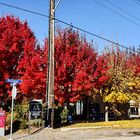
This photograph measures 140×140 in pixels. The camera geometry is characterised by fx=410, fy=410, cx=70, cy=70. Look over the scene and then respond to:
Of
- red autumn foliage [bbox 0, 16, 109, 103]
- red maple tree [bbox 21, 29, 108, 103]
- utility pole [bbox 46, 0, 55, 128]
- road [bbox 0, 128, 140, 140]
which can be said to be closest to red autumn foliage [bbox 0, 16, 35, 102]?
red autumn foliage [bbox 0, 16, 109, 103]

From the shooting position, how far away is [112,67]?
35.6m

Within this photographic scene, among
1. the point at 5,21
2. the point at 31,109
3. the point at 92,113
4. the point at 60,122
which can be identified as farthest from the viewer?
the point at 92,113

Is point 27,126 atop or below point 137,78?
below

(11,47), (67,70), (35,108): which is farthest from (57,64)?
(35,108)

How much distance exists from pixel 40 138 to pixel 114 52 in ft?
66.6

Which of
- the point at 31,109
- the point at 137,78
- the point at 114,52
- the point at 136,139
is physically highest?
the point at 114,52

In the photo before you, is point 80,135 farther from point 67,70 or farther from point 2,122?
point 67,70

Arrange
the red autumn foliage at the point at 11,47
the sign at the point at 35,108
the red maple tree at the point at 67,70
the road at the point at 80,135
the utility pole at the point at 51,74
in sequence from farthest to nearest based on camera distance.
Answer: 1. the red autumn foliage at the point at 11,47
2. the red maple tree at the point at 67,70
3. the utility pole at the point at 51,74
4. the sign at the point at 35,108
5. the road at the point at 80,135

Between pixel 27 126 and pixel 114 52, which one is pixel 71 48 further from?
pixel 114 52

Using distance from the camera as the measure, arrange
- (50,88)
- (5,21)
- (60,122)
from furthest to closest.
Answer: (5,21)
(60,122)
(50,88)

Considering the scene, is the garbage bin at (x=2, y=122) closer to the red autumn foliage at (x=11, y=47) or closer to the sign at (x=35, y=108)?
the sign at (x=35, y=108)

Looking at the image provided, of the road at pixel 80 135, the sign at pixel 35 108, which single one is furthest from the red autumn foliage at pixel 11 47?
the road at pixel 80 135

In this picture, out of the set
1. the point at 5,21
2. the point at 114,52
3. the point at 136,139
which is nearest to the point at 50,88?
the point at 136,139

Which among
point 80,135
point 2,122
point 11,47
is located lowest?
point 80,135
